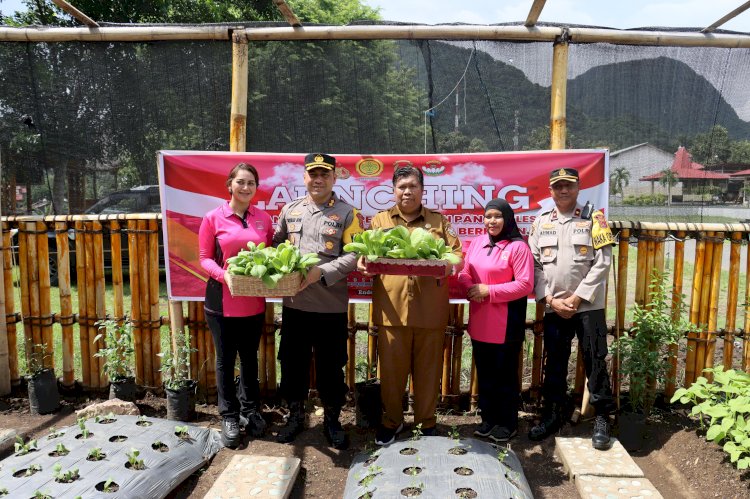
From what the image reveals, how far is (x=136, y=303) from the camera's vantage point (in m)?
4.38

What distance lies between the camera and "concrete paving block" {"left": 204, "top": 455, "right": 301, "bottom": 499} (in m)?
3.09

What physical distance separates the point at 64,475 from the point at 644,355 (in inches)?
150

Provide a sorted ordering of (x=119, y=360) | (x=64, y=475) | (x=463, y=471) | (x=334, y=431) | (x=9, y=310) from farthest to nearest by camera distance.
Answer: (x=9, y=310)
(x=119, y=360)
(x=334, y=431)
(x=463, y=471)
(x=64, y=475)

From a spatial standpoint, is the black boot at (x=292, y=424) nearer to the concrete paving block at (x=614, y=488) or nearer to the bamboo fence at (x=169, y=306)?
the bamboo fence at (x=169, y=306)

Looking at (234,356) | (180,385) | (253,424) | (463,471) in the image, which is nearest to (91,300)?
(180,385)

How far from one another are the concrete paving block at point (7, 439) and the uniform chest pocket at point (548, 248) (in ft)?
12.8

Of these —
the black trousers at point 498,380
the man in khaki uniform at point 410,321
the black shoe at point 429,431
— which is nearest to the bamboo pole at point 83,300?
the man in khaki uniform at point 410,321

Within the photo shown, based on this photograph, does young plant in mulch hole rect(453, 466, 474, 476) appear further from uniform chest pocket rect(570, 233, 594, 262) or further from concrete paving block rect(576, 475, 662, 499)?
uniform chest pocket rect(570, 233, 594, 262)

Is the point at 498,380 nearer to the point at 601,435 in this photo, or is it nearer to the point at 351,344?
the point at 601,435

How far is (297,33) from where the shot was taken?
13.9ft

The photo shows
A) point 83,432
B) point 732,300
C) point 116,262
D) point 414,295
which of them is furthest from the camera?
point 116,262

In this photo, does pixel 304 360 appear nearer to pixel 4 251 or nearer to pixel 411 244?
pixel 411 244

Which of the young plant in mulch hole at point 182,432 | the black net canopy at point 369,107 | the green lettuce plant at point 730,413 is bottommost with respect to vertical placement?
the young plant in mulch hole at point 182,432

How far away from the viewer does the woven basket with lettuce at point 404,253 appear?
3.07 meters
